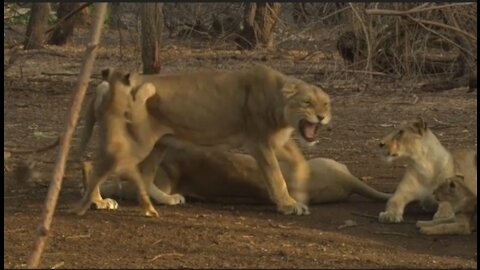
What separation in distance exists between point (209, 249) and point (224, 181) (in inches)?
60.8

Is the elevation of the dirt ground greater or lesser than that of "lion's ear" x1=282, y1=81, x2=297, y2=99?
lesser

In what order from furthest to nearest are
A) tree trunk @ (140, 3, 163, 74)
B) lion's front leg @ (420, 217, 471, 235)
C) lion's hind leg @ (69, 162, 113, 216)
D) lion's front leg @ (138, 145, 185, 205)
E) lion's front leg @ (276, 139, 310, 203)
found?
1. tree trunk @ (140, 3, 163, 74)
2. lion's front leg @ (276, 139, 310, 203)
3. lion's front leg @ (138, 145, 185, 205)
4. lion's hind leg @ (69, 162, 113, 216)
5. lion's front leg @ (420, 217, 471, 235)

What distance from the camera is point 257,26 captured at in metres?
17.4

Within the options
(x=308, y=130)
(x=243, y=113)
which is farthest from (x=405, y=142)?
(x=243, y=113)

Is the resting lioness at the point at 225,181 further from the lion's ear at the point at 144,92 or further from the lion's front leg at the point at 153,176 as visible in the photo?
the lion's ear at the point at 144,92

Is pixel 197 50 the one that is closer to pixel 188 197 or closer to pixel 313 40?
pixel 313 40

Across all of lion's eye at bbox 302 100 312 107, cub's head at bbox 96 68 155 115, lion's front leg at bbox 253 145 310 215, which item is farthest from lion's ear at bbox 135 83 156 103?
lion's eye at bbox 302 100 312 107

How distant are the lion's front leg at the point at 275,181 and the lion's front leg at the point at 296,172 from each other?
186 millimetres

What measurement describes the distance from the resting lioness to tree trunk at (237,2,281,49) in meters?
8.70

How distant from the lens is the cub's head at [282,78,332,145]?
7.46m

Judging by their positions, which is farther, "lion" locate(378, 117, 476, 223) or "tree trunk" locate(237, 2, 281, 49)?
"tree trunk" locate(237, 2, 281, 49)

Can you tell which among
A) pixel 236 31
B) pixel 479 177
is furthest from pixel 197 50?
pixel 479 177

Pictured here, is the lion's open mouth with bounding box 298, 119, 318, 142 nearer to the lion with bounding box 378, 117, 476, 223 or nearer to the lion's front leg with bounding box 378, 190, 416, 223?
the lion with bounding box 378, 117, 476, 223

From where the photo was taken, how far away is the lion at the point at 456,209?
6.78 meters
